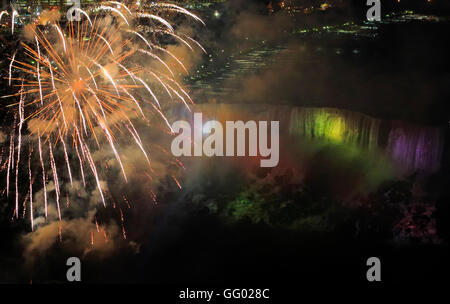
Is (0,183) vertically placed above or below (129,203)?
above

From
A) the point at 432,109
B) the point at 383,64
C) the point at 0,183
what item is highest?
the point at 383,64

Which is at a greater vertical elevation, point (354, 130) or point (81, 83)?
point (81, 83)

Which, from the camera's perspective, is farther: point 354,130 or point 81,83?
point 354,130

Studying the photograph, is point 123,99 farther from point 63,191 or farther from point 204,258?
point 204,258

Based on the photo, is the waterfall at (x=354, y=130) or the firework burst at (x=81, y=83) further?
the waterfall at (x=354, y=130)

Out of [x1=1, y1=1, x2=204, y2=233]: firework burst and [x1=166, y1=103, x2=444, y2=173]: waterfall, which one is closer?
[x1=1, y1=1, x2=204, y2=233]: firework burst
